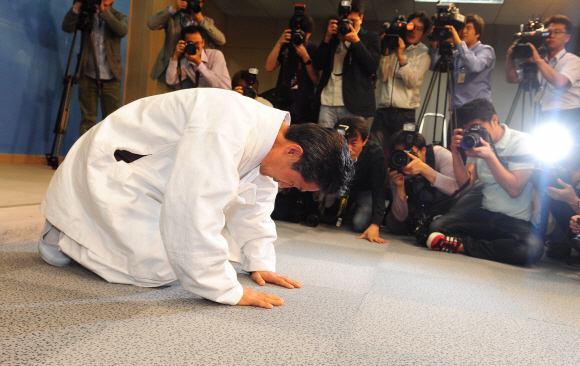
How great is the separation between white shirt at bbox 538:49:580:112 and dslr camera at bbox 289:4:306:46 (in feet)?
5.26

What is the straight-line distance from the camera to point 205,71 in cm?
318

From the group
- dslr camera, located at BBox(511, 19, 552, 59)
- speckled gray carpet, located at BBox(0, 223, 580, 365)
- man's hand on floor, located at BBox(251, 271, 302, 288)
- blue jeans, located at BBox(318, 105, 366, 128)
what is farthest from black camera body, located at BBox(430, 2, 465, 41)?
man's hand on floor, located at BBox(251, 271, 302, 288)

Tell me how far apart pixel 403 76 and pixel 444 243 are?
121cm

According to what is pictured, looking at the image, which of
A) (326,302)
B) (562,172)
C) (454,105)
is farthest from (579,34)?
(326,302)

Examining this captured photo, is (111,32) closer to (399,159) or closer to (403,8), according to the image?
(399,159)

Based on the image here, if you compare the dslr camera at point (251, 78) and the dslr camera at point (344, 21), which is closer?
the dslr camera at point (344, 21)

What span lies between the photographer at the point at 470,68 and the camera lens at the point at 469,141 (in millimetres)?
805

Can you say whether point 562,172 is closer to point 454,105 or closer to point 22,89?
point 454,105

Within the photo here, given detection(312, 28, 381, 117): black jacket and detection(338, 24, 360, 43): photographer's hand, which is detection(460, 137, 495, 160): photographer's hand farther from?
detection(338, 24, 360, 43): photographer's hand

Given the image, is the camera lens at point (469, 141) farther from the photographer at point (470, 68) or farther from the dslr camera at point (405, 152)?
the photographer at point (470, 68)

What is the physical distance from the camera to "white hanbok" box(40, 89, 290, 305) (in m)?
1.00

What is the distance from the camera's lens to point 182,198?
1.00 m

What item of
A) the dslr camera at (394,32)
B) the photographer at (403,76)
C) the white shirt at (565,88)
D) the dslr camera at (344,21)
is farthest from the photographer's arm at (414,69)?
the white shirt at (565,88)

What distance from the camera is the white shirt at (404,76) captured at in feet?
10.3
